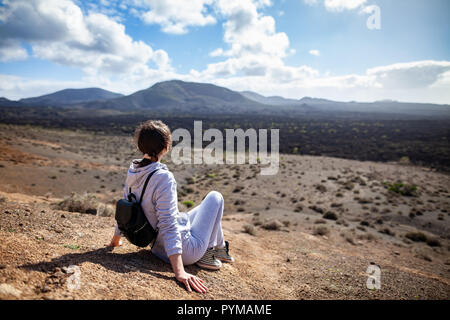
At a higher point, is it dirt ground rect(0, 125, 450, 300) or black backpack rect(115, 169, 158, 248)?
black backpack rect(115, 169, 158, 248)

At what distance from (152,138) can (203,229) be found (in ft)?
3.94

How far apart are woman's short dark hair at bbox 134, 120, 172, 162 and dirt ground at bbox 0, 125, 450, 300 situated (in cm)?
123

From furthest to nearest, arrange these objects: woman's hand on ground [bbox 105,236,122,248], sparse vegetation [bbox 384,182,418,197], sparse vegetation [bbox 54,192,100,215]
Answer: sparse vegetation [bbox 384,182,418,197] → sparse vegetation [bbox 54,192,100,215] → woman's hand on ground [bbox 105,236,122,248]

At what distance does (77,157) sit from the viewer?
1008 inches

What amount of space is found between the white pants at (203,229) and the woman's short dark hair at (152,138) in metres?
0.89

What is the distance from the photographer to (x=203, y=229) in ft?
9.04

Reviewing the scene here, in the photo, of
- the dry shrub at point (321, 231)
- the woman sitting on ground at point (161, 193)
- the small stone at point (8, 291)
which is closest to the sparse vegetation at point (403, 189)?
the dry shrub at point (321, 231)

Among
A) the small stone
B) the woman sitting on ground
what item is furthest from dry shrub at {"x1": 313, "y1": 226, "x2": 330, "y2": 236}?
the small stone

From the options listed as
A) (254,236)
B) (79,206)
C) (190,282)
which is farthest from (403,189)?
(190,282)

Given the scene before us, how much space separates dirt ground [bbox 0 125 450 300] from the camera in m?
2.25

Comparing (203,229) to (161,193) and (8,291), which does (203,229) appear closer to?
(161,193)

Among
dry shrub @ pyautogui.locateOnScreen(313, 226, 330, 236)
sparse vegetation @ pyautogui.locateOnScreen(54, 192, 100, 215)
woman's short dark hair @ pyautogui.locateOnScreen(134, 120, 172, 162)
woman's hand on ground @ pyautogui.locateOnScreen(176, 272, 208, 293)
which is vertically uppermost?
woman's short dark hair @ pyautogui.locateOnScreen(134, 120, 172, 162)

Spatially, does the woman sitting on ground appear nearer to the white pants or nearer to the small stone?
the white pants
